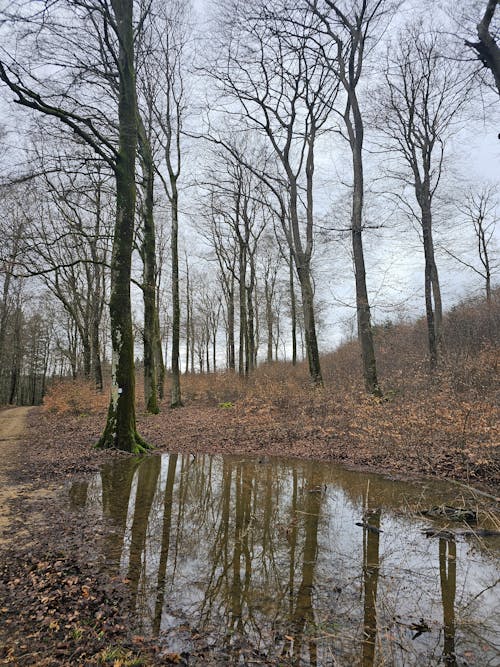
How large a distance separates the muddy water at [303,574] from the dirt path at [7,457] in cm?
97

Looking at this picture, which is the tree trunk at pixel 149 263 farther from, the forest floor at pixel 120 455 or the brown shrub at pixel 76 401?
the brown shrub at pixel 76 401

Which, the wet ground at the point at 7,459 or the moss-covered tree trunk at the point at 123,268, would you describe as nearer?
the wet ground at the point at 7,459

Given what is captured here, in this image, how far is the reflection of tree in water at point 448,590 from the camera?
262 centimetres

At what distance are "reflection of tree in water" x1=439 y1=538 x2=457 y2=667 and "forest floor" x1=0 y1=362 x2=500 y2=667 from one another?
762mm

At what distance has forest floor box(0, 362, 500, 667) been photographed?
275cm

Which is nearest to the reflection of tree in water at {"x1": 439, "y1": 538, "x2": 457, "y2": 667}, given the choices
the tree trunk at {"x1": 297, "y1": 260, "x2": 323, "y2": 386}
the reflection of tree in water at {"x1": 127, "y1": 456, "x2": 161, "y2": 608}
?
the reflection of tree in water at {"x1": 127, "y1": 456, "x2": 161, "y2": 608}

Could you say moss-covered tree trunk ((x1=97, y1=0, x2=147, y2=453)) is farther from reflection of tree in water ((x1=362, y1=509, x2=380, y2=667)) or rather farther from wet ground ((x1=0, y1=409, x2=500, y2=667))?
reflection of tree in water ((x1=362, y1=509, x2=380, y2=667))

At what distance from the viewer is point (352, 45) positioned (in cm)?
1280

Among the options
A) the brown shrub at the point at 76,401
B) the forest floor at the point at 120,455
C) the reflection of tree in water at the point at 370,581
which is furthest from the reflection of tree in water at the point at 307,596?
the brown shrub at the point at 76,401

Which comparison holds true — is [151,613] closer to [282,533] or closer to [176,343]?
[282,533]

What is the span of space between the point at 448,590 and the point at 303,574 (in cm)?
126

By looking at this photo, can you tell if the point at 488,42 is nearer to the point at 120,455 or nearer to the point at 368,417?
the point at 368,417

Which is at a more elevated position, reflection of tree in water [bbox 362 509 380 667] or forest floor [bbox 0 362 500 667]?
forest floor [bbox 0 362 500 667]

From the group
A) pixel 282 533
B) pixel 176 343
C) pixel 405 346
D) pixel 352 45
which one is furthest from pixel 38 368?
pixel 282 533
